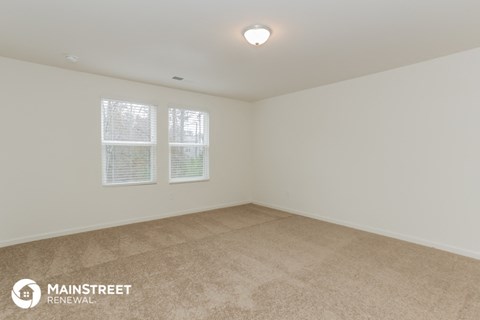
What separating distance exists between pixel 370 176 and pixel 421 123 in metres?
1.01

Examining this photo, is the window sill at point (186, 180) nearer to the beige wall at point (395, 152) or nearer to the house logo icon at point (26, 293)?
the beige wall at point (395, 152)

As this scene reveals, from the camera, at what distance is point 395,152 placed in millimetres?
3625

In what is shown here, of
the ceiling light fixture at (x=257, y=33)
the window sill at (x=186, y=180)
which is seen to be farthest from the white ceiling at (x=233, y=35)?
the window sill at (x=186, y=180)

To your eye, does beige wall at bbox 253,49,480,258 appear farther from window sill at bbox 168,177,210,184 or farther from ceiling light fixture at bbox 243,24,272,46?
ceiling light fixture at bbox 243,24,272,46

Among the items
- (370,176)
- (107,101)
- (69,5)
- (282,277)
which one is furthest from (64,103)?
(370,176)

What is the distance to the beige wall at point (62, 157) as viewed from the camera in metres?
3.30

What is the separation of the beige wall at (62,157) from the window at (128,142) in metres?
0.11

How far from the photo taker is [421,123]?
3.37 meters

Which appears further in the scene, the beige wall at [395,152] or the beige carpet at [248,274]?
the beige wall at [395,152]

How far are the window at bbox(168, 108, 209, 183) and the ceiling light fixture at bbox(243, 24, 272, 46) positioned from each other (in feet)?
8.86

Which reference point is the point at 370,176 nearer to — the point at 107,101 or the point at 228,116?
the point at 228,116

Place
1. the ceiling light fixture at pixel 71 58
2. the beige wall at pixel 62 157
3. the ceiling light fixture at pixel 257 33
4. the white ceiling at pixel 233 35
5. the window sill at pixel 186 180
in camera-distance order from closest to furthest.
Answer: the white ceiling at pixel 233 35 → the ceiling light fixture at pixel 257 33 → the ceiling light fixture at pixel 71 58 → the beige wall at pixel 62 157 → the window sill at pixel 186 180

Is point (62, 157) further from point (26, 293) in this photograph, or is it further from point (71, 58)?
point (26, 293)

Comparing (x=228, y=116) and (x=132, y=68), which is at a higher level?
(x=132, y=68)
